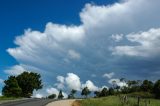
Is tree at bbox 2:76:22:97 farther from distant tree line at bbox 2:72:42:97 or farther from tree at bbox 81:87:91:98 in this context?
tree at bbox 81:87:91:98

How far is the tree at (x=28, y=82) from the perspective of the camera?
414 feet

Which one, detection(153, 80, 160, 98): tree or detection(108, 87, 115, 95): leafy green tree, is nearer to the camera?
detection(153, 80, 160, 98): tree

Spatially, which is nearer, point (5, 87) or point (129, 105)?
point (129, 105)

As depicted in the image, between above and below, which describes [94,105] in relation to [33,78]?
below

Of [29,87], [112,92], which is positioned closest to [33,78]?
[29,87]

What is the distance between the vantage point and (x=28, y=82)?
125688 millimetres

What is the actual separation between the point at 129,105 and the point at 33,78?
3197 inches

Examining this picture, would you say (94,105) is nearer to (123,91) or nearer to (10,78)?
(10,78)

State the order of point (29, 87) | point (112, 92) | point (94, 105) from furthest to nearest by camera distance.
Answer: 1. point (112, 92)
2. point (29, 87)
3. point (94, 105)

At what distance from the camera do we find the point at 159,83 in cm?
13412

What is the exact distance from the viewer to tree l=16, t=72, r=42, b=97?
126 meters

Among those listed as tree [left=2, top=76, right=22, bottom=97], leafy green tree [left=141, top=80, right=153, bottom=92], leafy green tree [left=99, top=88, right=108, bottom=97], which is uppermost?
leafy green tree [left=141, top=80, right=153, bottom=92]

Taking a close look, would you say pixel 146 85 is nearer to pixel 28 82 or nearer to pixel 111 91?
pixel 111 91

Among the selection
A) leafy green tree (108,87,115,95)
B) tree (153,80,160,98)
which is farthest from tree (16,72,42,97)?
leafy green tree (108,87,115,95)
